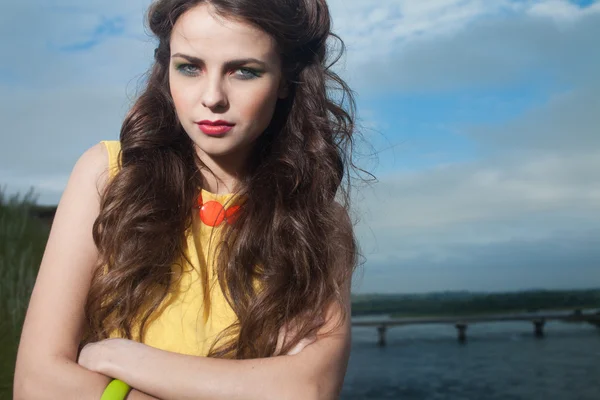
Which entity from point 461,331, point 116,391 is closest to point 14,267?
point 116,391

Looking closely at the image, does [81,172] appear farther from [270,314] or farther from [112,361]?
[270,314]

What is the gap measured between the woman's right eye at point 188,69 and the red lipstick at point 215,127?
0.15 meters

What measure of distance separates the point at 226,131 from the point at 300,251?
46 centimetres

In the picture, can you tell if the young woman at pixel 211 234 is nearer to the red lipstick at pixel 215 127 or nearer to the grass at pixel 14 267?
the red lipstick at pixel 215 127

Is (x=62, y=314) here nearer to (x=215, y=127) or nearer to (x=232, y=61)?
(x=215, y=127)

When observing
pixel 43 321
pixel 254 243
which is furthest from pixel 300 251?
pixel 43 321

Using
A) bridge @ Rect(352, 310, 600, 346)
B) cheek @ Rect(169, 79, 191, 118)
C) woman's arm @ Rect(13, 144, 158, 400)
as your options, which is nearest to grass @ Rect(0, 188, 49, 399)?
woman's arm @ Rect(13, 144, 158, 400)

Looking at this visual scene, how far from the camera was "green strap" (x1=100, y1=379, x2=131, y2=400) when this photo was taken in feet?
5.77

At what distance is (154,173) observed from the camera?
2098mm

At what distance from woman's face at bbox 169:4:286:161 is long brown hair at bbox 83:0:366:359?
5 cm

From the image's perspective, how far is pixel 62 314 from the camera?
1.85 meters

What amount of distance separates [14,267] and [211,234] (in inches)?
79.2

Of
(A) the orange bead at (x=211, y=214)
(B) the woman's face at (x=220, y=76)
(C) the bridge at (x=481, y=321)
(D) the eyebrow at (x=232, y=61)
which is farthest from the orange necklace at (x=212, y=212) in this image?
(C) the bridge at (x=481, y=321)

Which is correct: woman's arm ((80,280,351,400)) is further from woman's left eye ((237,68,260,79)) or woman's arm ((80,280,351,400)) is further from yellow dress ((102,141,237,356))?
woman's left eye ((237,68,260,79))
